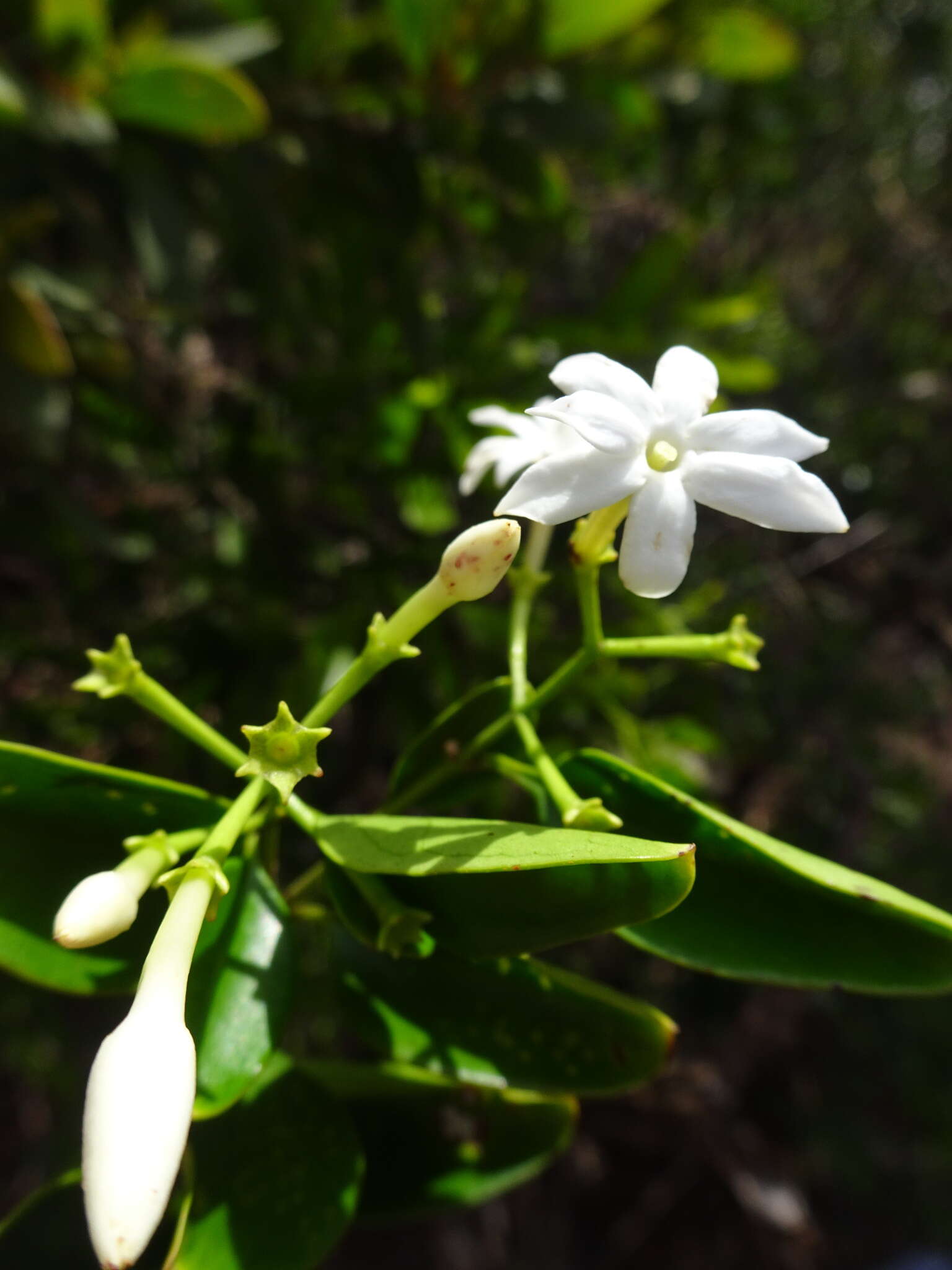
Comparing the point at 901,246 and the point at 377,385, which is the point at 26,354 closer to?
the point at 377,385

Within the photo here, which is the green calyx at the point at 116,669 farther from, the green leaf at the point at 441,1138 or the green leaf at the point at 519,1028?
the green leaf at the point at 441,1138

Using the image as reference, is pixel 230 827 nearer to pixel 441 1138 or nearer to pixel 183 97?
pixel 441 1138

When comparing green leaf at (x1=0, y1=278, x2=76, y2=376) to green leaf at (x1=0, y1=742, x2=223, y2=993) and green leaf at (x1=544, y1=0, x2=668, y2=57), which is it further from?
green leaf at (x1=544, y1=0, x2=668, y2=57)

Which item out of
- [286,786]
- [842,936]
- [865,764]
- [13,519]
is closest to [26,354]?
[13,519]

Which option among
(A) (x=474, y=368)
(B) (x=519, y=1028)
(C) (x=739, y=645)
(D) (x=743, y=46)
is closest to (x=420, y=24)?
(A) (x=474, y=368)

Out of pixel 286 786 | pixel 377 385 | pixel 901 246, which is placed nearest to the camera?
pixel 286 786

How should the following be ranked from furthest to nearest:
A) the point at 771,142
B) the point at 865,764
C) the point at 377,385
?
the point at 771,142, the point at 865,764, the point at 377,385

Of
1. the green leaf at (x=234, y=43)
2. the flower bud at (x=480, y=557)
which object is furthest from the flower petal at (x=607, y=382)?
the green leaf at (x=234, y=43)
